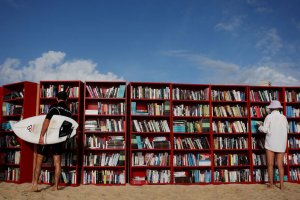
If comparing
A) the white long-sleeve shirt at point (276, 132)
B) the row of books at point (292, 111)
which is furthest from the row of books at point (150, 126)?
the row of books at point (292, 111)

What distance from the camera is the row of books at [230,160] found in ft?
22.4

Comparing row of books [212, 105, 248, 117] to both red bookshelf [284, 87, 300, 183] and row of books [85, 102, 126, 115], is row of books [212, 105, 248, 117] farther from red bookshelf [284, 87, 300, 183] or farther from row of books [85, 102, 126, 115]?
row of books [85, 102, 126, 115]

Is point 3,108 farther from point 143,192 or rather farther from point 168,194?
point 168,194

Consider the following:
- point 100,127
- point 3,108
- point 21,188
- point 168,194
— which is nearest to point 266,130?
point 168,194

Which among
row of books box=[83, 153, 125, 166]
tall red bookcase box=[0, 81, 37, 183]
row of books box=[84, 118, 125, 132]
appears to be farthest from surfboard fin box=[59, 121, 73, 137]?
tall red bookcase box=[0, 81, 37, 183]

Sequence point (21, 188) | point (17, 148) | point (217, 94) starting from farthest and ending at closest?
1. point (217, 94)
2. point (17, 148)
3. point (21, 188)

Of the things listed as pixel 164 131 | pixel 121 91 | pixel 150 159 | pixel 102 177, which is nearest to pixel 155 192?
pixel 150 159

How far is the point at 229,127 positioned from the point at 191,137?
906mm

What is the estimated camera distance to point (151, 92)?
6.84 meters

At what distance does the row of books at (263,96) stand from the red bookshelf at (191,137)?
3.64ft

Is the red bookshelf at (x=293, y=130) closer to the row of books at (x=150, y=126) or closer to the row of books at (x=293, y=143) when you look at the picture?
the row of books at (x=293, y=143)

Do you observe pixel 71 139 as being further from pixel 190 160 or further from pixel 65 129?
pixel 190 160

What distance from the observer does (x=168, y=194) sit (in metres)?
5.46

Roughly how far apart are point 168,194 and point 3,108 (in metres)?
4.24
